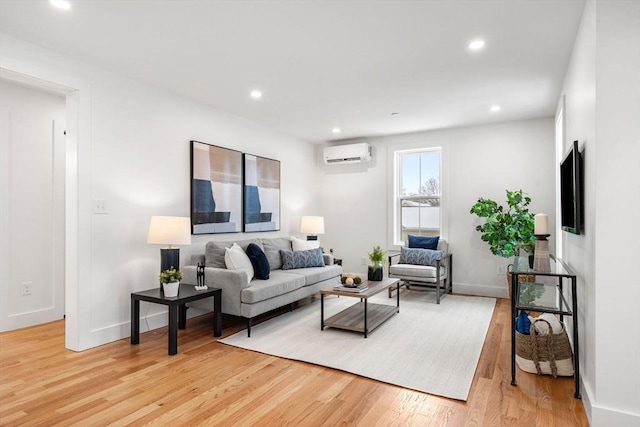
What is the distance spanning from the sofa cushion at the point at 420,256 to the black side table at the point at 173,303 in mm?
2917

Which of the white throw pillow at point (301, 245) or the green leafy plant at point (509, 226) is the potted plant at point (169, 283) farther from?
the green leafy plant at point (509, 226)

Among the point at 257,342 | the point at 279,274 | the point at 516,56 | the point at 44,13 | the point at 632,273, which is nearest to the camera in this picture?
the point at 632,273

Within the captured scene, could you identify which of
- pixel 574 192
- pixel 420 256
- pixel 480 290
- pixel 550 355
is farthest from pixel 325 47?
pixel 480 290

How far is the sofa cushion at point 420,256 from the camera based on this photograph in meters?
5.25

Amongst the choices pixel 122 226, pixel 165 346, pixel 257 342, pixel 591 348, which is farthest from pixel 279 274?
pixel 591 348

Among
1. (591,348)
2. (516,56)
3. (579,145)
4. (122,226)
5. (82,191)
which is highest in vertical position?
(516,56)

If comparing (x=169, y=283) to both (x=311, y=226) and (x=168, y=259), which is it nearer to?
(x=168, y=259)

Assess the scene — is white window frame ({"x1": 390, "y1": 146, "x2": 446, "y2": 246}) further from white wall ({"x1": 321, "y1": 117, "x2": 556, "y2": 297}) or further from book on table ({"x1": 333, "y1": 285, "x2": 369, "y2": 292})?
book on table ({"x1": 333, "y1": 285, "x2": 369, "y2": 292})

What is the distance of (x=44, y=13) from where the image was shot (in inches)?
99.4

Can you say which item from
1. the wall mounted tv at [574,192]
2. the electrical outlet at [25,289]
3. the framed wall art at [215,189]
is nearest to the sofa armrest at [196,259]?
the framed wall art at [215,189]

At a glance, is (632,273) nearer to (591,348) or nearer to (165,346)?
(591,348)

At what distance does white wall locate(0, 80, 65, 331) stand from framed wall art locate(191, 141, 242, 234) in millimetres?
1563

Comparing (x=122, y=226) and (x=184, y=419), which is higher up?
(x=122, y=226)

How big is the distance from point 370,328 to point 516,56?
2.84 metres
